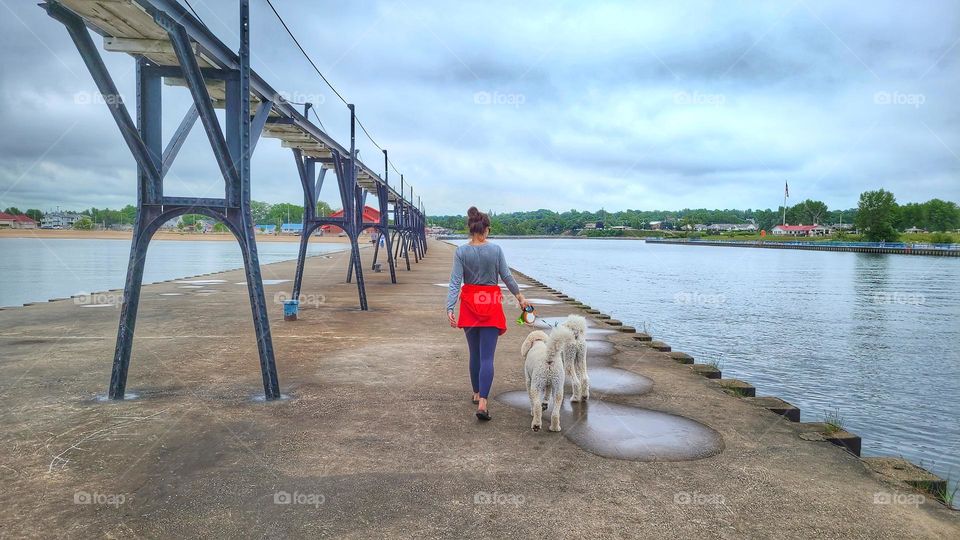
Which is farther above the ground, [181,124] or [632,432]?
[181,124]

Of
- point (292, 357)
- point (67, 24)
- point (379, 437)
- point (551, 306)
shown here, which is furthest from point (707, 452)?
point (551, 306)

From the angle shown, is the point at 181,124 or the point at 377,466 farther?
the point at 181,124

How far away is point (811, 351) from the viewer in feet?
58.5

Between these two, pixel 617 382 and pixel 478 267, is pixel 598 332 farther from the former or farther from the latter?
pixel 478 267

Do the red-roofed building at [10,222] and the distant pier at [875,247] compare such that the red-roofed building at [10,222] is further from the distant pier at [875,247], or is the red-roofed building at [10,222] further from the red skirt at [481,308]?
the red skirt at [481,308]

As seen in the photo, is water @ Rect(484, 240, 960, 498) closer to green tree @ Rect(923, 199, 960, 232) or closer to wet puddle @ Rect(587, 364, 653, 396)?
wet puddle @ Rect(587, 364, 653, 396)

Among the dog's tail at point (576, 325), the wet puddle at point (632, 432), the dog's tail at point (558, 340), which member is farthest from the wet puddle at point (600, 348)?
the dog's tail at point (558, 340)

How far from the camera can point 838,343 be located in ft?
64.5

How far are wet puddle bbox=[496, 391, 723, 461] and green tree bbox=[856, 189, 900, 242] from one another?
478ft

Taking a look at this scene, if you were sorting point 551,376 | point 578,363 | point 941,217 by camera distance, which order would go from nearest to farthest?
1. point 551,376
2. point 578,363
3. point 941,217

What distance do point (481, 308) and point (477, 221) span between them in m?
1.05

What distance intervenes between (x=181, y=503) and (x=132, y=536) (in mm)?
500

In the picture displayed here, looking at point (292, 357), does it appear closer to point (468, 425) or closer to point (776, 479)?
point (468, 425)

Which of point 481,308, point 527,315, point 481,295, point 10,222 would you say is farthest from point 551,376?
point 10,222
